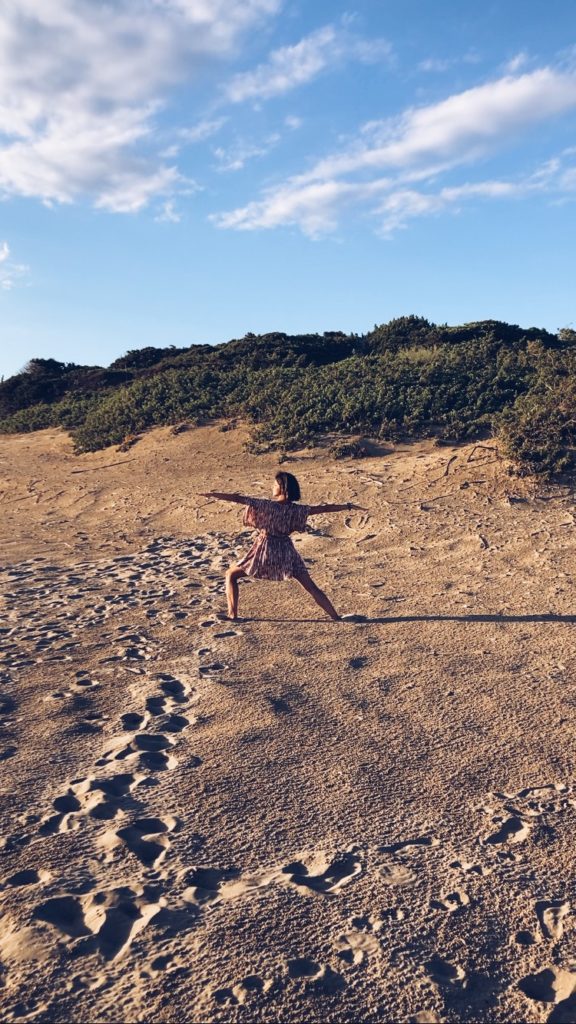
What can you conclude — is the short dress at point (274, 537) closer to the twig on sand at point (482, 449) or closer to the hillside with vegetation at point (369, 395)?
the hillside with vegetation at point (369, 395)

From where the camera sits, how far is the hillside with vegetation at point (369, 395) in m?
12.0

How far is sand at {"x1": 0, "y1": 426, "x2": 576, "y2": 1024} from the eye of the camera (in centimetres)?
279

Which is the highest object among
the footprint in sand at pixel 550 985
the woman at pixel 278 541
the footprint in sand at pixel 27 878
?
A: the woman at pixel 278 541

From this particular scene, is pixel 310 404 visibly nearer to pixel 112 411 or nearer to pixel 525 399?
pixel 525 399

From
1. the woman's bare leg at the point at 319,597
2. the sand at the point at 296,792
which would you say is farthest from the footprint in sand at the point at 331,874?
the woman's bare leg at the point at 319,597

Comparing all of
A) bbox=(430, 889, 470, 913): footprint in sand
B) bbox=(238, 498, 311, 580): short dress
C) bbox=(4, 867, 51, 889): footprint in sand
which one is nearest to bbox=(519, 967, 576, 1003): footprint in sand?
bbox=(430, 889, 470, 913): footprint in sand

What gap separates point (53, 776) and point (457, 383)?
11852 millimetres

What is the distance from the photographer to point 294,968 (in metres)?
2.81

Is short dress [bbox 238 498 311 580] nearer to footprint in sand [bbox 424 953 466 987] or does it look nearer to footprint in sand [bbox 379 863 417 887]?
footprint in sand [bbox 379 863 417 887]

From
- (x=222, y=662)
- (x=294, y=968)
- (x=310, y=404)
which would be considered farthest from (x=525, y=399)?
(x=294, y=968)

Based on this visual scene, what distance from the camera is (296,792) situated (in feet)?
13.2

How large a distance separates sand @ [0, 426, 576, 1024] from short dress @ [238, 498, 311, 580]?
47cm

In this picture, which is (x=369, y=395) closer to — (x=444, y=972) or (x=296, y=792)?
(x=296, y=792)

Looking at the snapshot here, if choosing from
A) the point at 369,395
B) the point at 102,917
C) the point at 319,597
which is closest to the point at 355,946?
the point at 102,917
